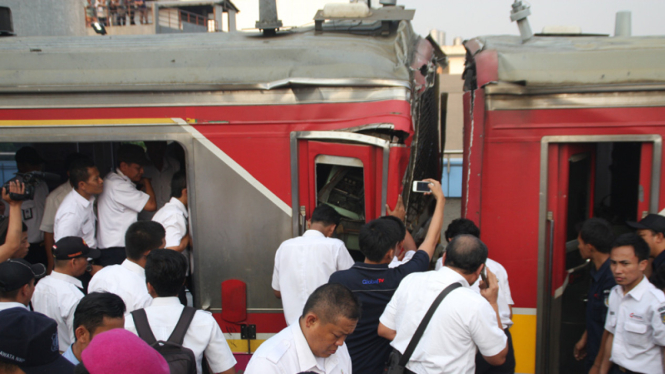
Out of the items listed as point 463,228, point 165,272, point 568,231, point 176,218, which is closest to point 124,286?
point 165,272

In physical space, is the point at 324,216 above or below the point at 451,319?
above

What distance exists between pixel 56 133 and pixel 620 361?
391cm

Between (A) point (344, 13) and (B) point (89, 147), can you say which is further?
(B) point (89, 147)

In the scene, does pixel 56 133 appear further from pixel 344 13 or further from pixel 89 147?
pixel 344 13

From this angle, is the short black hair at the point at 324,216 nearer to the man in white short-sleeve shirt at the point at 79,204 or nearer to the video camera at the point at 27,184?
the man in white short-sleeve shirt at the point at 79,204

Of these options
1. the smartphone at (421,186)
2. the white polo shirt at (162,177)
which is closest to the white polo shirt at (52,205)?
the white polo shirt at (162,177)

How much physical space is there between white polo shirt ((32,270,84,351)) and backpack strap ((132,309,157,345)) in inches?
34.9

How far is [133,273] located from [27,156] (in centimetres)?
231

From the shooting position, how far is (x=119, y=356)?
1598 millimetres

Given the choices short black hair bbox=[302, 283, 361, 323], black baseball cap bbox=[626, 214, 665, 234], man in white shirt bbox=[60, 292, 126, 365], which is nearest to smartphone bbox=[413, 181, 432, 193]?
black baseball cap bbox=[626, 214, 665, 234]

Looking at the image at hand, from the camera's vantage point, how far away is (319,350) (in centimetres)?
204

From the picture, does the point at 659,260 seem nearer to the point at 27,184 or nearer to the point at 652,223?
the point at 652,223

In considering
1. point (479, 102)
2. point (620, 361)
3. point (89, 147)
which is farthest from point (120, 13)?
point (620, 361)

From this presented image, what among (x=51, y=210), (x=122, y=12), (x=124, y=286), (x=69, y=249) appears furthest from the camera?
(x=122, y=12)
